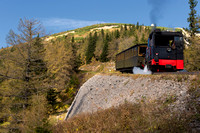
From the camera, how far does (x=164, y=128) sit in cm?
559

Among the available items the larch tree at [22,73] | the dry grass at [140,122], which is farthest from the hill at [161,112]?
the larch tree at [22,73]

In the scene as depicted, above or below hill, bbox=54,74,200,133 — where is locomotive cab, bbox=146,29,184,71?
above

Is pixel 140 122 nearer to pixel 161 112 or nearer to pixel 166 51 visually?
pixel 161 112

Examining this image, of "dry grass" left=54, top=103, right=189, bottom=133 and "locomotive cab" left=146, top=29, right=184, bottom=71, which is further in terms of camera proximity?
"locomotive cab" left=146, top=29, right=184, bottom=71

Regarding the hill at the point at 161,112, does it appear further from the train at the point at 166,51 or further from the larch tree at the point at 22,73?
the larch tree at the point at 22,73

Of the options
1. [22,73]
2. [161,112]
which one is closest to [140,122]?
[161,112]

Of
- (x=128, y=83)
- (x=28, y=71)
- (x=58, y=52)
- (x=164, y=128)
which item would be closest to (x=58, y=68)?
(x=58, y=52)

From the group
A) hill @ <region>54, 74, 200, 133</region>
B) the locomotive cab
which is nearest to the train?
the locomotive cab

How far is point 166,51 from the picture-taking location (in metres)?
12.6

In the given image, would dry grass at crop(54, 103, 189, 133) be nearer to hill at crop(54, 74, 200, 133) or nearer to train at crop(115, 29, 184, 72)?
hill at crop(54, 74, 200, 133)

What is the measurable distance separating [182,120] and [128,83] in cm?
813

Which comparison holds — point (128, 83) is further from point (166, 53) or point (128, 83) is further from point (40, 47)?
point (40, 47)

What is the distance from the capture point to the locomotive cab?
12.5 m

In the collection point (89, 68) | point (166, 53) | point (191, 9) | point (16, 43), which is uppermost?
point (191, 9)
